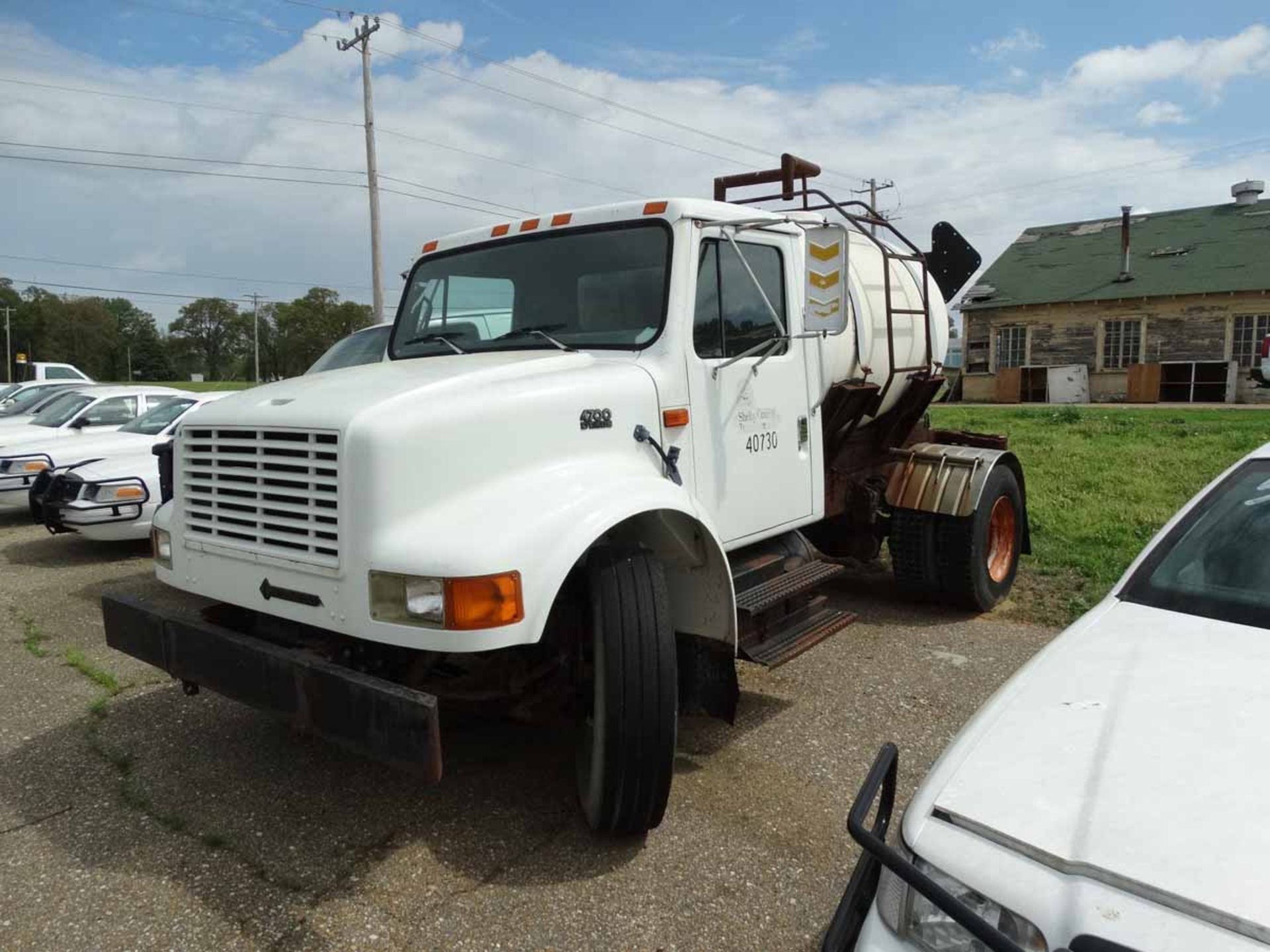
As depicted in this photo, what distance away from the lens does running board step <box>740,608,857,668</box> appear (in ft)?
12.4

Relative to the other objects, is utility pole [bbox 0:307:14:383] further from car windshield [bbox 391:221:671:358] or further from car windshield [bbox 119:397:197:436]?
car windshield [bbox 391:221:671:358]

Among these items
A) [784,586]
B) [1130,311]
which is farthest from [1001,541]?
[1130,311]

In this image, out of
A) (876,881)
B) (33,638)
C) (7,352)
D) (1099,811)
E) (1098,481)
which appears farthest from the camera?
(7,352)

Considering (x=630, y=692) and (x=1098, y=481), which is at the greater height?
(x=630, y=692)

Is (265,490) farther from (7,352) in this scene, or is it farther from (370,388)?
(7,352)

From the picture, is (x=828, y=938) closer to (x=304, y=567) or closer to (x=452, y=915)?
(x=452, y=915)

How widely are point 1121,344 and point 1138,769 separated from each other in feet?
102

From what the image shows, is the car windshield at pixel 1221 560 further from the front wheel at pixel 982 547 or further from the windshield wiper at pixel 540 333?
Answer: the front wheel at pixel 982 547

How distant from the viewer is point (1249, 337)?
26469 mm

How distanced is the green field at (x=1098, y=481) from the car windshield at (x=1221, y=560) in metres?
3.22

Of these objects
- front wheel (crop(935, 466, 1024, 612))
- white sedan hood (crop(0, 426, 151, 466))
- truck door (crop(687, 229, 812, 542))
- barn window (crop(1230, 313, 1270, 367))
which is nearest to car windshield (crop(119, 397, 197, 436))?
white sedan hood (crop(0, 426, 151, 466))

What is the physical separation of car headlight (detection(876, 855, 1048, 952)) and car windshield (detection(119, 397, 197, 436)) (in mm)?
9436

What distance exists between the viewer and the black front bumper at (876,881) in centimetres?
156

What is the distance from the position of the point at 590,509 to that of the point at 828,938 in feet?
4.99
